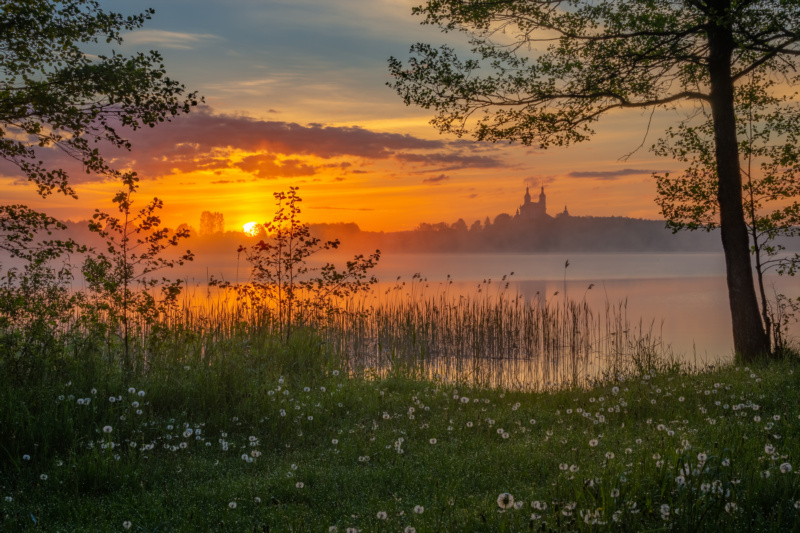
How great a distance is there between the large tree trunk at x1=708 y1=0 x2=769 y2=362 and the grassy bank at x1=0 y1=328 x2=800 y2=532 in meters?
2.17

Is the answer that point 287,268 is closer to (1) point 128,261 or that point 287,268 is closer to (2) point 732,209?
(1) point 128,261

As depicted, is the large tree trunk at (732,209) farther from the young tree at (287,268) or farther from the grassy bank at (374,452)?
the young tree at (287,268)

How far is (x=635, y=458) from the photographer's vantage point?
19.5 ft

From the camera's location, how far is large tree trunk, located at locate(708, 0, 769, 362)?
43.4 feet

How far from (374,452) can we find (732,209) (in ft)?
34.9

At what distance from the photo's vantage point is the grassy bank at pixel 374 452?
484 cm

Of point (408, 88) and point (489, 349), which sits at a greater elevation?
point (408, 88)

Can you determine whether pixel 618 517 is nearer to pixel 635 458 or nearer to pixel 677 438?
pixel 635 458

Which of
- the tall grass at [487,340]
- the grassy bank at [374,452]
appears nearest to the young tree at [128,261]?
the grassy bank at [374,452]

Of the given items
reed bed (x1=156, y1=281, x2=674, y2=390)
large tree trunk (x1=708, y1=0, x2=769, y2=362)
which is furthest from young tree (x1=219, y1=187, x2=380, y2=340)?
large tree trunk (x1=708, y1=0, x2=769, y2=362)

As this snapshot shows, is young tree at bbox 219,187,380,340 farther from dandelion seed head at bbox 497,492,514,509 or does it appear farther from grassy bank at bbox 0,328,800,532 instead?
dandelion seed head at bbox 497,492,514,509

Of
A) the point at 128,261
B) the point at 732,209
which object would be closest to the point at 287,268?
the point at 128,261

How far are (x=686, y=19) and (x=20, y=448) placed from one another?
1499cm

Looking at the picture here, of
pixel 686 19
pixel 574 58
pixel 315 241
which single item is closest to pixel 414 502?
pixel 315 241
